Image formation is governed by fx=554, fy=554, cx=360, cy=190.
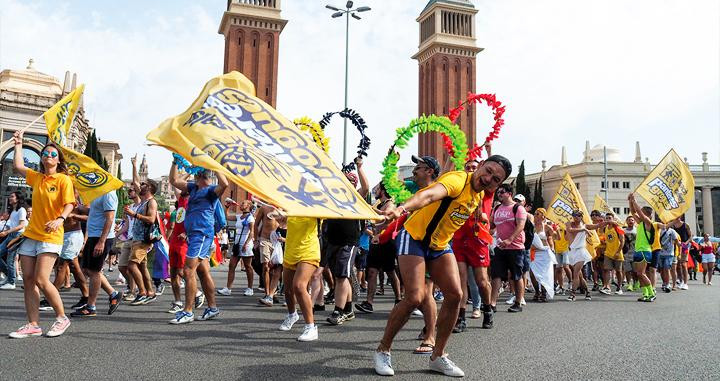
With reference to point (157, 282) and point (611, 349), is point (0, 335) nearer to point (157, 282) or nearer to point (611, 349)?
point (157, 282)

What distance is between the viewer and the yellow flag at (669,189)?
1260 centimetres

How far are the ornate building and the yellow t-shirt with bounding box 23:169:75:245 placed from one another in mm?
41963

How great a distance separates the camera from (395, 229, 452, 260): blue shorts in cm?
453

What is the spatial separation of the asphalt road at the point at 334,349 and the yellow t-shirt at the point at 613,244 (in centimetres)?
471

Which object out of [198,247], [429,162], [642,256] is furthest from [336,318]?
[642,256]

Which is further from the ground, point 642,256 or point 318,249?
point 318,249

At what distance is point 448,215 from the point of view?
4477mm

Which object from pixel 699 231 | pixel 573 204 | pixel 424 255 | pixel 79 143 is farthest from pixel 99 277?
pixel 699 231

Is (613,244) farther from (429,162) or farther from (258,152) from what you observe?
(258,152)

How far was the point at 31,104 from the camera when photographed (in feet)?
187

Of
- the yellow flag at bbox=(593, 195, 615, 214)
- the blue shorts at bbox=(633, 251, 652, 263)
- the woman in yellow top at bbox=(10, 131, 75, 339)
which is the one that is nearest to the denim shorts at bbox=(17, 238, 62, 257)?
the woman in yellow top at bbox=(10, 131, 75, 339)

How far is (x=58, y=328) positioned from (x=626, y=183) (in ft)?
284

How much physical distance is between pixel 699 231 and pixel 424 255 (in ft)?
322

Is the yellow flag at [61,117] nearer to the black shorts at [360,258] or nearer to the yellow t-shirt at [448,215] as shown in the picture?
the yellow t-shirt at [448,215]
